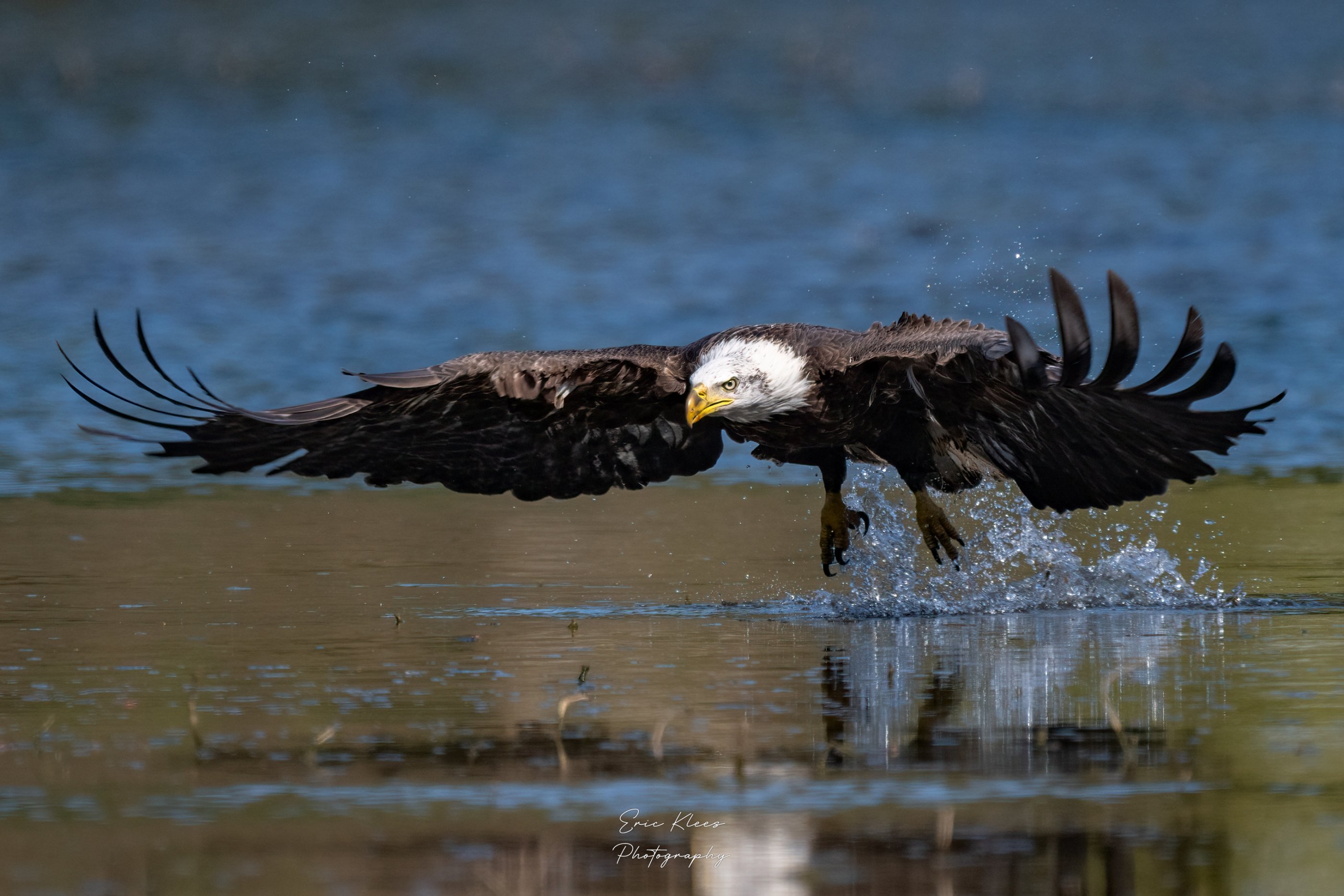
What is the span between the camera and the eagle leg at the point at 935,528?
815 centimetres

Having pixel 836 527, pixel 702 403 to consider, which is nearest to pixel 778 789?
pixel 702 403

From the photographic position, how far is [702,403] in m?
7.10

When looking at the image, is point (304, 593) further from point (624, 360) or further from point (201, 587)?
point (624, 360)

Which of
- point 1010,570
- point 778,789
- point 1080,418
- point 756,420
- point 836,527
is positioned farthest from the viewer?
point 836,527

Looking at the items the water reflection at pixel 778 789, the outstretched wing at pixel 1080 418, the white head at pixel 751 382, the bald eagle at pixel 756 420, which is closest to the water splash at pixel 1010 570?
the bald eagle at pixel 756 420

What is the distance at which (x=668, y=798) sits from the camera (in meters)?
4.56

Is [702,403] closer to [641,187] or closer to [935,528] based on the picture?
[935,528]

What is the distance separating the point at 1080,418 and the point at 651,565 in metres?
2.20

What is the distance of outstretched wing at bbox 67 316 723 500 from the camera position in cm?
697

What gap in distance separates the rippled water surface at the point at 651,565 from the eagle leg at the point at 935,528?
5.0 inches

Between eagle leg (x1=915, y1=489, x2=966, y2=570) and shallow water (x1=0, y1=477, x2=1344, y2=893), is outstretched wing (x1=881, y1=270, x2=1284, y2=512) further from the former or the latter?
eagle leg (x1=915, y1=489, x2=966, y2=570)

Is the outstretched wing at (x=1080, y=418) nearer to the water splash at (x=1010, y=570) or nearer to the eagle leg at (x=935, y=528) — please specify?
the water splash at (x=1010, y=570)

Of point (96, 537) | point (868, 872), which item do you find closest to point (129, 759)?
point (868, 872)

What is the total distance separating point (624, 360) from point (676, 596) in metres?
0.91
